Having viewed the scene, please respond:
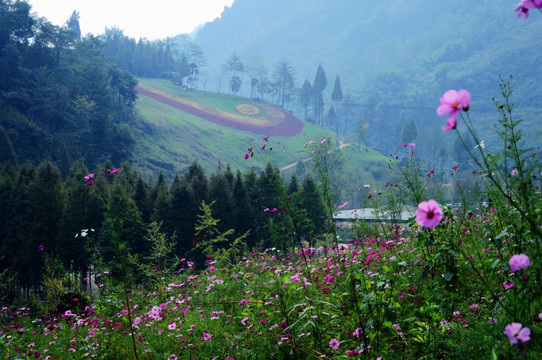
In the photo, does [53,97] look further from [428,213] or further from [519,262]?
[519,262]

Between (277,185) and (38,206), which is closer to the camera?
(277,185)

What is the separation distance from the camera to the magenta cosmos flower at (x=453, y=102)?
4.68 ft

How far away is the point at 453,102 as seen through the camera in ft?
4.83

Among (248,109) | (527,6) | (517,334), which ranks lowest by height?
(517,334)

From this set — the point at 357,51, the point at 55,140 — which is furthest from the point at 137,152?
the point at 357,51

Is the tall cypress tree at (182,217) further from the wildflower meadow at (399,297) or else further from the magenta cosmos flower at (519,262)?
Answer: the magenta cosmos flower at (519,262)

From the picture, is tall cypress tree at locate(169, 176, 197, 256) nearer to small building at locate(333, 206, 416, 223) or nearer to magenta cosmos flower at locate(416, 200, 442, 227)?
small building at locate(333, 206, 416, 223)

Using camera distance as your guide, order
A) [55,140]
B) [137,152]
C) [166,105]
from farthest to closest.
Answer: [166,105], [137,152], [55,140]

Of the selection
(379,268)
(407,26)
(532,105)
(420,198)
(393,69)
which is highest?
(407,26)

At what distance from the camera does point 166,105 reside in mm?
78625

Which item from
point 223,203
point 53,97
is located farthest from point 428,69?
point 223,203

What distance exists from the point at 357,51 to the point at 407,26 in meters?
31.0

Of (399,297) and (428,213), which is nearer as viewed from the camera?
(428,213)

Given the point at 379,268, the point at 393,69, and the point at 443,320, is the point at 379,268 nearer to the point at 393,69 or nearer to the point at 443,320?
the point at 443,320
